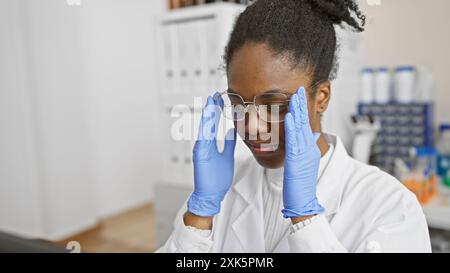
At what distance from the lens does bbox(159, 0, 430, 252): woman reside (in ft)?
1.53

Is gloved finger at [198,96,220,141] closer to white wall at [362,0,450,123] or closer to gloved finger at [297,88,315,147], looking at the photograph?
gloved finger at [297,88,315,147]

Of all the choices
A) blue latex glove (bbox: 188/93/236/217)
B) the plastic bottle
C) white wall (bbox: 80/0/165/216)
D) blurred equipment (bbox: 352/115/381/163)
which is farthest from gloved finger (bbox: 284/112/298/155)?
white wall (bbox: 80/0/165/216)

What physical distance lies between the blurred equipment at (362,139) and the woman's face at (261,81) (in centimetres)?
25

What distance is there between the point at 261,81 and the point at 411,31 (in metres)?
0.24

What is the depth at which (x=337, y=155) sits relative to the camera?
1.95 ft

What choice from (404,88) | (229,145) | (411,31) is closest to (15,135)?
(229,145)

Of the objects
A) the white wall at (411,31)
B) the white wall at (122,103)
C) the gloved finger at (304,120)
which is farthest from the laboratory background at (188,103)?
the white wall at (122,103)

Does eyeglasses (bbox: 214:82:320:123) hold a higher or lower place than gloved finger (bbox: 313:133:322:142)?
higher

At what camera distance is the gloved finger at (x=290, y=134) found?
0.46 meters

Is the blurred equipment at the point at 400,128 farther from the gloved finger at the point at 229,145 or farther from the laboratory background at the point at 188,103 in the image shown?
the gloved finger at the point at 229,145

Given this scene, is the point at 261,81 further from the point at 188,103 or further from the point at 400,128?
the point at 400,128

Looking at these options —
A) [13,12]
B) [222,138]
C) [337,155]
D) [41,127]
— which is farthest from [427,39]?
[41,127]

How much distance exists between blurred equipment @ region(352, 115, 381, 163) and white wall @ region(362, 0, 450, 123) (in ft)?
0.53
